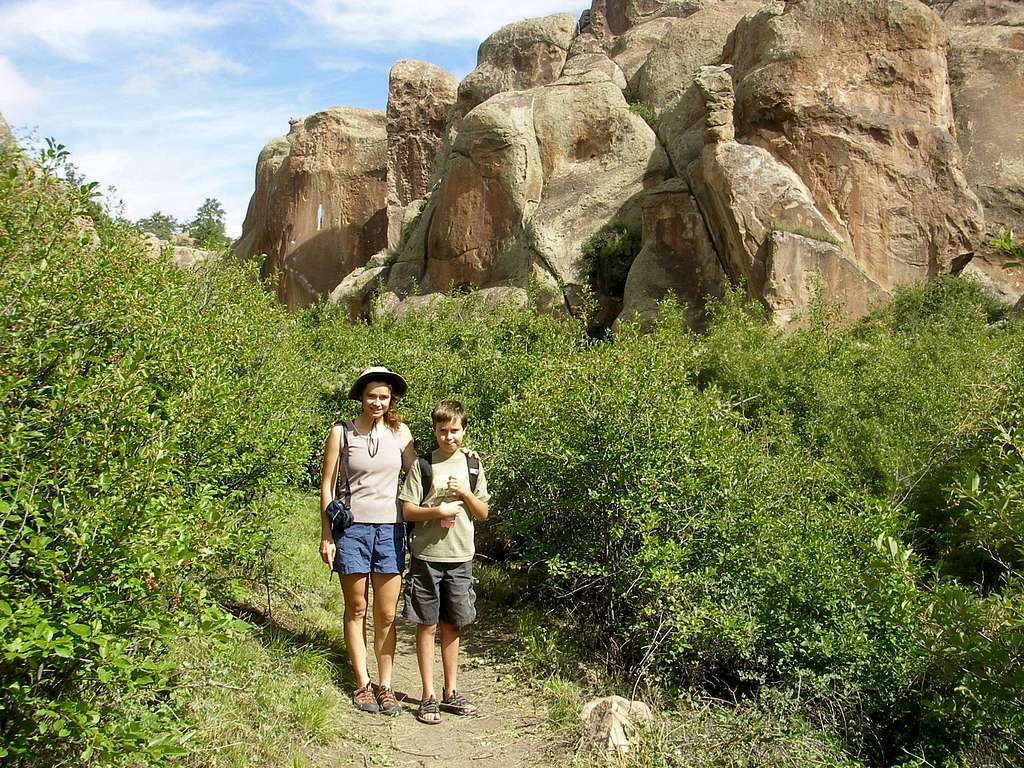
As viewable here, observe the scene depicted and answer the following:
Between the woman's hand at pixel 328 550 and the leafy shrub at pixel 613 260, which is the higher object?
the leafy shrub at pixel 613 260

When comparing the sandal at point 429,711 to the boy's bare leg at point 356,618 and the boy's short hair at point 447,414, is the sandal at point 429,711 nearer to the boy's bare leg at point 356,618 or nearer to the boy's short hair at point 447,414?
the boy's bare leg at point 356,618

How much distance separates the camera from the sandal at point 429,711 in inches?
216

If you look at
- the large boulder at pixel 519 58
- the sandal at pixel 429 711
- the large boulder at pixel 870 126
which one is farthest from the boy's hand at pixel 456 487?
the large boulder at pixel 519 58

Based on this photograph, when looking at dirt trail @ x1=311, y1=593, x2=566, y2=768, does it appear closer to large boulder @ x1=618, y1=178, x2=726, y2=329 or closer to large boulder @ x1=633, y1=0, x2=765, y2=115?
large boulder @ x1=618, y1=178, x2=726, y2=329

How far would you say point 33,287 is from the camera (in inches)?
176

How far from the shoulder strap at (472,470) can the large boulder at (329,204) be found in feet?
87.4

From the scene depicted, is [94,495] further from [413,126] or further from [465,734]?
[413,126]

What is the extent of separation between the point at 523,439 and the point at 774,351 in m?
6.13

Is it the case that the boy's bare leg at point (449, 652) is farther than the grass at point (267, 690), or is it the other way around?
the boy's bare leg at point (449, 652)

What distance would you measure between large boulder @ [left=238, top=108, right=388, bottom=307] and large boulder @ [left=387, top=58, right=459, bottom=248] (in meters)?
1.83

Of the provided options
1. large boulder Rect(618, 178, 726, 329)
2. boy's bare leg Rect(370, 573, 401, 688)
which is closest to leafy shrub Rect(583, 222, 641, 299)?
large boulder Rect(618, 178, 726, 329)

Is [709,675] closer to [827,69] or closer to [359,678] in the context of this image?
[359,678]

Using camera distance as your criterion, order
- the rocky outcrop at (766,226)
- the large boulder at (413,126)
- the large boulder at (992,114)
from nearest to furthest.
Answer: the rocky outcrop at (766,226)
the large boulder at (992,114)
the large boulder at (413,126)

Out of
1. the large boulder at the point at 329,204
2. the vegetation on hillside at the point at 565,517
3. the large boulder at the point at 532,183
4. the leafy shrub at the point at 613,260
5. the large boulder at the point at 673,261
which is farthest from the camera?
the large boulder at the point at 329,204
